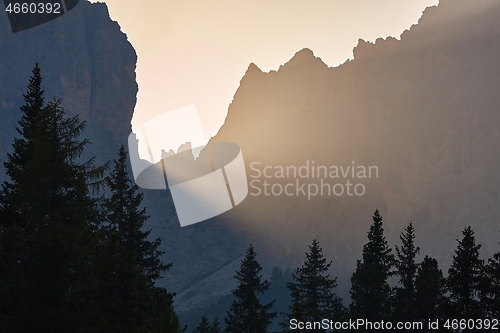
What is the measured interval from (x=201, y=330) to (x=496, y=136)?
152781 millimetres

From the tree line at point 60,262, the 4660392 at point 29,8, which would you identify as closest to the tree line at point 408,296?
the tree line at point 60,262

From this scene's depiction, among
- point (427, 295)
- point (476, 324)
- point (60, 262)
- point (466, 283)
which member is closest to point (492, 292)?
point (466, 283)

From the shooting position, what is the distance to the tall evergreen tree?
65.6 ft

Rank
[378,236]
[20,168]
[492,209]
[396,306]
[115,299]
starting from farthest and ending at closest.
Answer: [492,209] < [378,236] < [396,306] < [20,168] < [115,299]

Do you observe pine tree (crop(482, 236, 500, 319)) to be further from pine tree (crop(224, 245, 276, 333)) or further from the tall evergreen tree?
the tall evergreen tree

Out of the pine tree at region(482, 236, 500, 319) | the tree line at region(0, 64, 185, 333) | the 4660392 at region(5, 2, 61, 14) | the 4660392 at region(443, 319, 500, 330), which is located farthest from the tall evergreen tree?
the 4660392 at region(5, 2, 61, 14)

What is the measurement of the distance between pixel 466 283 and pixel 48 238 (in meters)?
23.5

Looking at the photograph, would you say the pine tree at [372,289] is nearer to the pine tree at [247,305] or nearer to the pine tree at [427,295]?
the pine tree at [427,295]

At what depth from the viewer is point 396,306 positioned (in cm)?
4147

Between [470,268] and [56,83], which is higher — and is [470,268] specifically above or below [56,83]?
below

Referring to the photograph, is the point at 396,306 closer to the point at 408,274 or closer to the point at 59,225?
the point at 408,274

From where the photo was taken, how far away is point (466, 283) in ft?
116

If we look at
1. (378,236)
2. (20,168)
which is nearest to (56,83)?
(378,236)

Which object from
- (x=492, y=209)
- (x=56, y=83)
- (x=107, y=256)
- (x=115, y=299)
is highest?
(x=56, y=83)
